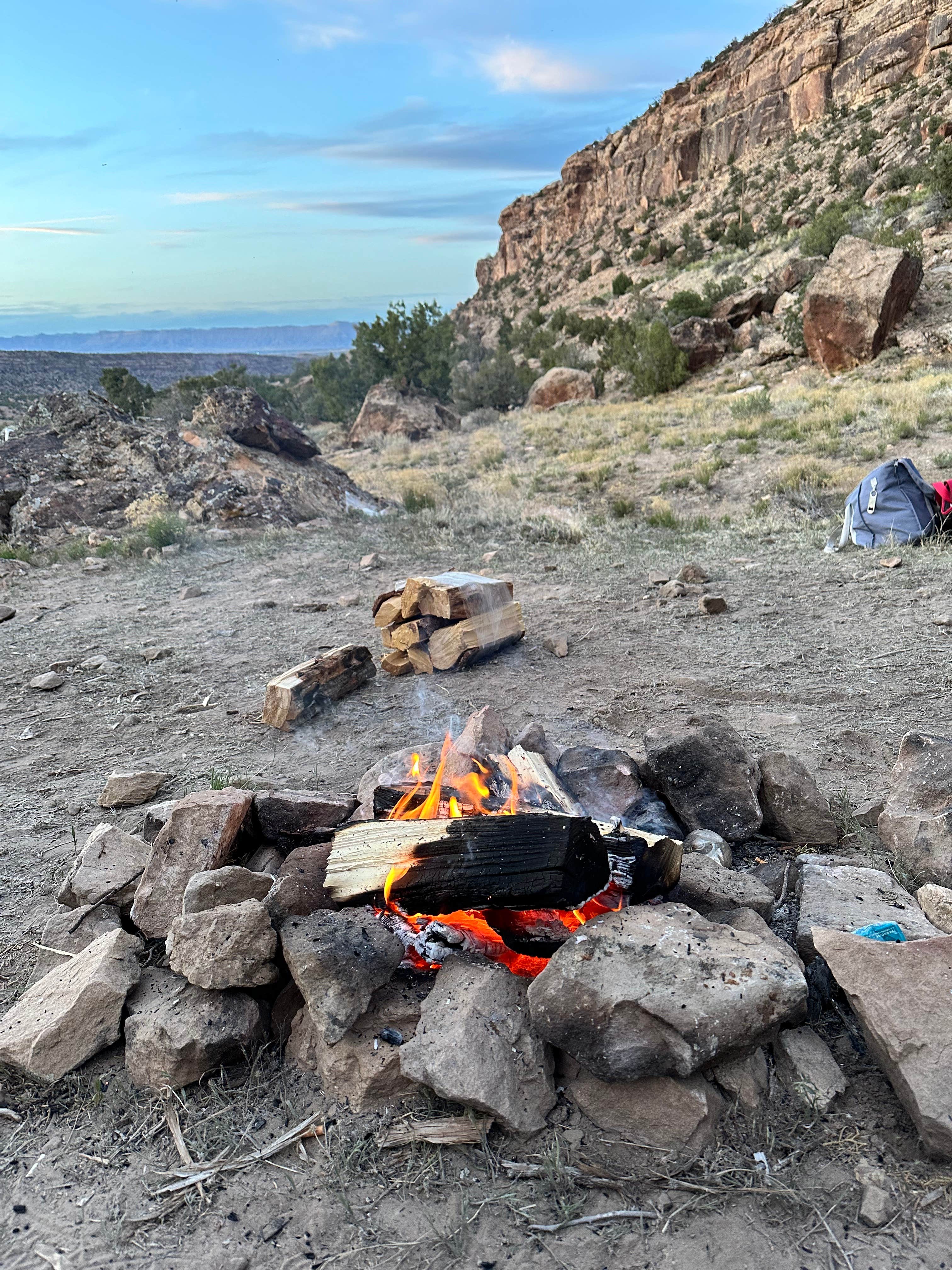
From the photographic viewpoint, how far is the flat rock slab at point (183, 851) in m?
2.79

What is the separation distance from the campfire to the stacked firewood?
9.42 ft

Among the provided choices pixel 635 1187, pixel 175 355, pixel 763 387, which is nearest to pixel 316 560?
pixel 635 1187

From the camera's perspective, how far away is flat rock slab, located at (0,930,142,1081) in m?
2.32

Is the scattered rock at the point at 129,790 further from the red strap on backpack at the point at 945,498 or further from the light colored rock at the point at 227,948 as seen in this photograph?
the red strap on backpack at the point at 945,498

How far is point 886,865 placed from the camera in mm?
3031

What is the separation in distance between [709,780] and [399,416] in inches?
901

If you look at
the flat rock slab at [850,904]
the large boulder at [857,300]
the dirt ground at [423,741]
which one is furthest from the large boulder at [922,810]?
the large boulder at [857,300]

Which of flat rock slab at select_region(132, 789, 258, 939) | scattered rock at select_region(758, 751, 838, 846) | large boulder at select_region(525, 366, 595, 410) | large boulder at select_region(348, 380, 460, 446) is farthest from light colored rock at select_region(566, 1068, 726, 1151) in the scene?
large boulder at select_region(348, 380, 460, 446)

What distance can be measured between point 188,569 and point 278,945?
7755 mm

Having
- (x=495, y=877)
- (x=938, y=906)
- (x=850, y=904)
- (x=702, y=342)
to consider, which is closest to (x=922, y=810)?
(x=938, y=906)

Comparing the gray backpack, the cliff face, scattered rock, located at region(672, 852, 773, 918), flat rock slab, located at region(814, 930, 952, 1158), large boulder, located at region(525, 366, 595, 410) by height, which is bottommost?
scattered rock, located at region(672, 852, 773, 918)

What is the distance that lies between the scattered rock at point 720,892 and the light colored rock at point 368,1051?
3.06 ft

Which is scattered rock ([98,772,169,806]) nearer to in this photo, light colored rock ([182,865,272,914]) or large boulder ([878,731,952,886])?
light colored rock ([182,865,272,914])

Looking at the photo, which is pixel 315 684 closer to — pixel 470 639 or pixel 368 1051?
pixel 470 639
